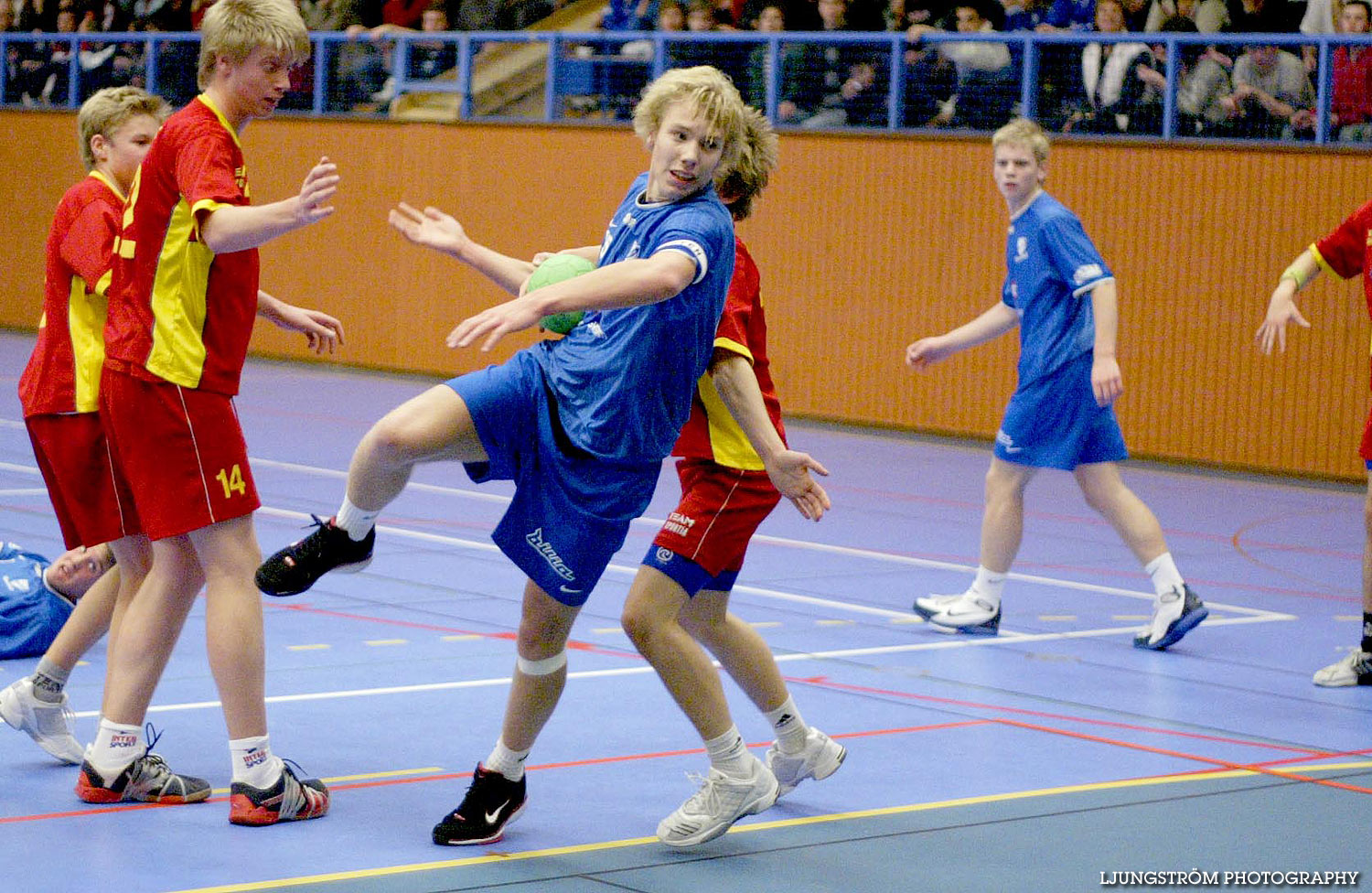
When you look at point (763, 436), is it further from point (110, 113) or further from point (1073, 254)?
point (1073, 254)

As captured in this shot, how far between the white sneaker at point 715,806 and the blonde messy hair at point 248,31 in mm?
2116

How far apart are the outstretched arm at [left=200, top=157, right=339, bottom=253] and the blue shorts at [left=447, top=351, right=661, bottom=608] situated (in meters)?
0.53

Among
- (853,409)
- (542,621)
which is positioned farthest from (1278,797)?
(853,409)

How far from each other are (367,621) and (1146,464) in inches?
Result: 318

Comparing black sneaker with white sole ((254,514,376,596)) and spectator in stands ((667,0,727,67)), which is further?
spectator in stands ((667,0,727,67))

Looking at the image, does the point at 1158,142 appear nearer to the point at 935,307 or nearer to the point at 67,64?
the point at 935,307

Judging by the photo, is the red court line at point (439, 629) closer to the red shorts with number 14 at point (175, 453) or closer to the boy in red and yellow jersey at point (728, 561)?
the boy in red and yellow jersey at point (728, 561)

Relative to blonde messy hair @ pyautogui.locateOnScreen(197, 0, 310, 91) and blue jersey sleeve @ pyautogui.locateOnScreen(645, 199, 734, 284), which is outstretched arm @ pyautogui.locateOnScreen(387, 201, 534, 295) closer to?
blue jersey sleeve @ pyautogui.locateOnScreen(645, 199, 734, 284)

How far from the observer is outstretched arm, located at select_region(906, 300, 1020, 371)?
7.83m

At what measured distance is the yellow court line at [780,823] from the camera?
4270 mm

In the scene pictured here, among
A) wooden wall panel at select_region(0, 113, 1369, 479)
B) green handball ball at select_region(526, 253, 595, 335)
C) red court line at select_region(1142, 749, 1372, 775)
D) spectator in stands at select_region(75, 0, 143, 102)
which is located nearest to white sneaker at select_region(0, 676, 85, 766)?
green handball ball at select_region(526, 253, 595, 335)

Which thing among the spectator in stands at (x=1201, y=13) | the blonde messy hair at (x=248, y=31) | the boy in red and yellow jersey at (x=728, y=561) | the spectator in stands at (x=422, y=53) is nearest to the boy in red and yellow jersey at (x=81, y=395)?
the blonde messy hair at (x=248, y=31)

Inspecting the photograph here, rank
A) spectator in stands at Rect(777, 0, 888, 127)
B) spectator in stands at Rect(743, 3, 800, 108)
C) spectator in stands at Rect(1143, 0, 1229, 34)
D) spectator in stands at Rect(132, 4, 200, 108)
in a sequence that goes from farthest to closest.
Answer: spectator in stands at Rect(132, 4, 200, 108), spectator in stands at Rect(743, 3, 800, 108), spectator in stands at Rect(777, 0, 888, 127), spectator in stands at Rect(1143, 0, 1229, 34)

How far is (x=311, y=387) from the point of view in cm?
1722
